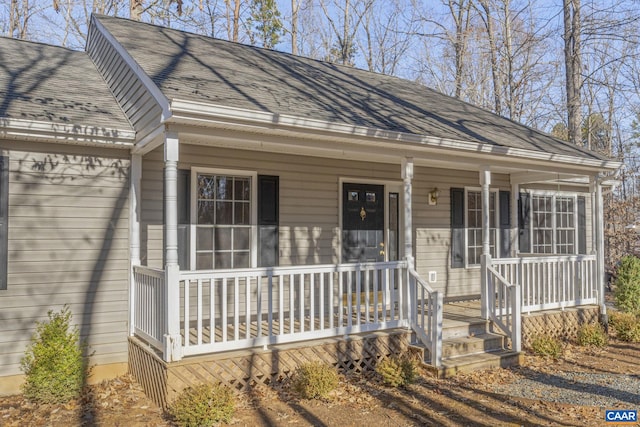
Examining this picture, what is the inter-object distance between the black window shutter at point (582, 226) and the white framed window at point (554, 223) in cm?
13

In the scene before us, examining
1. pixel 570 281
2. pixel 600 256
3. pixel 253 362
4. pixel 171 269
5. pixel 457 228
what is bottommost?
pixel 253 362

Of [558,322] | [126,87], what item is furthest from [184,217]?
[558,322]

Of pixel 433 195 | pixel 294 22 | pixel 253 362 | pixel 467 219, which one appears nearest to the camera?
pixel 253 362

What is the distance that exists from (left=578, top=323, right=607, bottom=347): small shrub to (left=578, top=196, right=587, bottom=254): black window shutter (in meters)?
3.79

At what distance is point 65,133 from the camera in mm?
5551

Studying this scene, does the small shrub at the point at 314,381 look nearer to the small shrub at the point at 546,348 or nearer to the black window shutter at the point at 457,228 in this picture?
the small shrub at the point at 546,348

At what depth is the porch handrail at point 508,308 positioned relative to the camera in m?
6.88

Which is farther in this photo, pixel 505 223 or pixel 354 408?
pixel 505 223

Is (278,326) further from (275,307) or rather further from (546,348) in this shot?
(546,348)

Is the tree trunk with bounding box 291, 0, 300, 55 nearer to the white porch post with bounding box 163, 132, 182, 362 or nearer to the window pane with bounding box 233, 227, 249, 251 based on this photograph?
the window pane with bounding box 233, 227, 249, 251

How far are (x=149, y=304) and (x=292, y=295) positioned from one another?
154 centimetres

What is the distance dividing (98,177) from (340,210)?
353cm

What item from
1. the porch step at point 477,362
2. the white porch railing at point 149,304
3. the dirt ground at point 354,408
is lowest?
the dirt ground at point 354,408

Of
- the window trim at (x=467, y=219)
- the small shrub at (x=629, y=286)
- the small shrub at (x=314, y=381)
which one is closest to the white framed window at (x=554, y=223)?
the window trim at (x=467, y=219)
